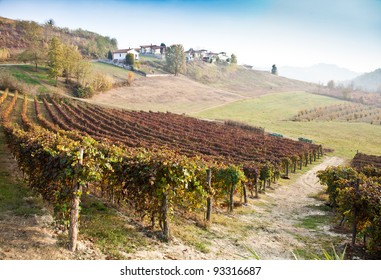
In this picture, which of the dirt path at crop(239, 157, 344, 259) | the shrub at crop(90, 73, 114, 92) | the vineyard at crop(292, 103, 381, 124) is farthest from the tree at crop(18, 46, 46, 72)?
the dirt path at crop(239, 157, 344, 259)

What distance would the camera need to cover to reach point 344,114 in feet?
221

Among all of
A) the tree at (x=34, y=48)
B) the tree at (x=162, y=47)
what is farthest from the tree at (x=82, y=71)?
the tree at (x=162, y=47)

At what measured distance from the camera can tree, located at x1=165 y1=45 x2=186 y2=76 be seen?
67000 millimetres

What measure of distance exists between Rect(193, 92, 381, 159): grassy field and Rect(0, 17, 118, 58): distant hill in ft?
104

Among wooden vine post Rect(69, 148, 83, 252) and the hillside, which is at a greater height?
the hillside

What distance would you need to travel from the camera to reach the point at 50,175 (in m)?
7.38

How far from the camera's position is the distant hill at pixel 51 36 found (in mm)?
45594

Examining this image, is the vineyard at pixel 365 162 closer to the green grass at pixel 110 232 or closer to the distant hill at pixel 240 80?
the green grass at pixel 110 232

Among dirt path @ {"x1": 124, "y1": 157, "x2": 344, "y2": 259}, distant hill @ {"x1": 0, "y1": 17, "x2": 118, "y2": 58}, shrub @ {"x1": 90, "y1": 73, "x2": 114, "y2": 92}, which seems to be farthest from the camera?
shrub @ {"x1": 90, "y1": 73, "x2": 114, "y2": 92}

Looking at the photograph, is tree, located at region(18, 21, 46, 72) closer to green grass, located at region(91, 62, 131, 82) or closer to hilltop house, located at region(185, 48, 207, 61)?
green grass, located at region(91, 62, 131, 82)

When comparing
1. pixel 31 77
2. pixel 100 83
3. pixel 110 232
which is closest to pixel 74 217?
pixel 110 232

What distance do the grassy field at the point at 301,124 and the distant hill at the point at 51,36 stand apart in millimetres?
31626

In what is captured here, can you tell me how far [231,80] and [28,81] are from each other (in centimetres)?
5457
